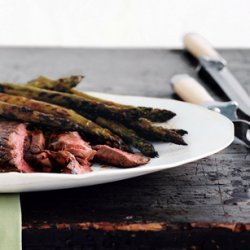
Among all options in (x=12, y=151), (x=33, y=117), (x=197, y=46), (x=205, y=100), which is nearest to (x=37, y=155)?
(x=12, y=151)

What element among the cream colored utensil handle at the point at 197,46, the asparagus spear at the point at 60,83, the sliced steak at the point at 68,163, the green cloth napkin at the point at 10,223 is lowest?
the green cloth napkin at the point at 10,223

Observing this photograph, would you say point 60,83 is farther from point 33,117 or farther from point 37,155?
point 37,155

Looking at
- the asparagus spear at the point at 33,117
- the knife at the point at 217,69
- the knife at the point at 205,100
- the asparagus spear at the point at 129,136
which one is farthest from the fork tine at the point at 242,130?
the asparagus spear at the point at 33,117

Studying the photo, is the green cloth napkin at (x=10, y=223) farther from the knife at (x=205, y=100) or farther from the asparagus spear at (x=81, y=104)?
the knife at (x=205, y=100)

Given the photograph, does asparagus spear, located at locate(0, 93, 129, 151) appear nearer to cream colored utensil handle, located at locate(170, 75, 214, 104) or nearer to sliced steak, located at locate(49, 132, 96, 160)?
sliced steak, located at locate(49, 132, 96, 160)
